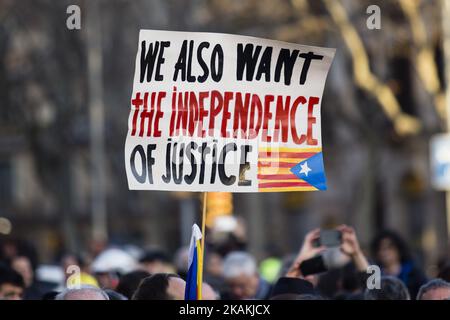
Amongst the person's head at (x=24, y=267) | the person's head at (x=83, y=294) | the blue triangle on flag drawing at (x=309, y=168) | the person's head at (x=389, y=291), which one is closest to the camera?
the person's head at (x=83, y=294)

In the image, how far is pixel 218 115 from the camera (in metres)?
6.44

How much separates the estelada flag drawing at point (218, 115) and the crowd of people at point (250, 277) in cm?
49

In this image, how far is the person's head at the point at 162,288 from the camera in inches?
249

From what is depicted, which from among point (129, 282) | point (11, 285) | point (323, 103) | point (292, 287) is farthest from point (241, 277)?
point (323, 103)

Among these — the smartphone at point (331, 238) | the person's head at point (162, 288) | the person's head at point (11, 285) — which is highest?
the smartphone at point (331, 238)

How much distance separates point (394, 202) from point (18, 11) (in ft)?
45.7

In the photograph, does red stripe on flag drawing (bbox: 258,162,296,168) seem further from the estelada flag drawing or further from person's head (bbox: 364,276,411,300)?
person's head (bbox: 364,276,411,300)

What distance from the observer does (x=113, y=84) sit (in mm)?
34562

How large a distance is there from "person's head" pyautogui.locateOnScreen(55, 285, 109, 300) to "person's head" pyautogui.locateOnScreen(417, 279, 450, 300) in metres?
1.45

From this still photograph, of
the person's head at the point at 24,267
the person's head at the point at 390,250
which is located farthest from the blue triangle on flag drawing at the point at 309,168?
the person's head at the point at 24,267

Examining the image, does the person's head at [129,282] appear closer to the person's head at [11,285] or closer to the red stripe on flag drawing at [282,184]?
the person's head at [11,285]

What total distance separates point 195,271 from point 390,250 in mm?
4542

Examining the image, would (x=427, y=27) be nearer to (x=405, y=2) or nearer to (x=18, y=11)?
(x=405, y=2)
